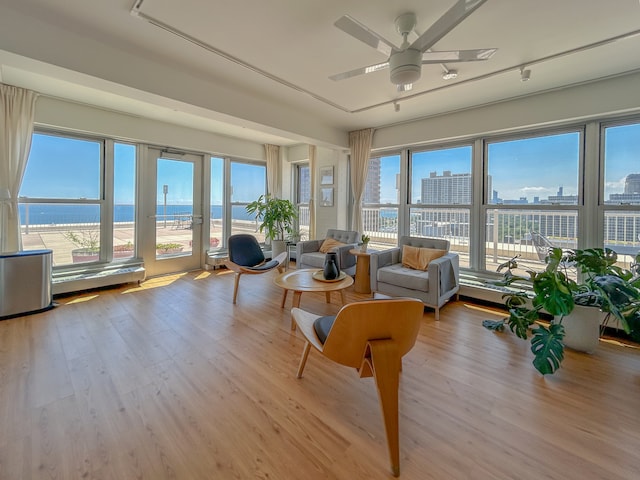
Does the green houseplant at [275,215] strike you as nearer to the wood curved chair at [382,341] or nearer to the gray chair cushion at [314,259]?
the gray chair cushion at [314,259]

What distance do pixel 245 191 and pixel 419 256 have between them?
409 cm

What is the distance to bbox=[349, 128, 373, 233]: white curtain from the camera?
5.04 m

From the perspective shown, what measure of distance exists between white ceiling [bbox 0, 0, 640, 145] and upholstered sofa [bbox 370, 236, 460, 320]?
2010mm

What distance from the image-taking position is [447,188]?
4441 mm

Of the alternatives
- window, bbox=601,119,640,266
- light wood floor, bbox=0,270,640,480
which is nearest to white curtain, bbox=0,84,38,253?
light wood floor, bbox=0,270,640,480

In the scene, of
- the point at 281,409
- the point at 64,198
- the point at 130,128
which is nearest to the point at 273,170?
the point at 130,128

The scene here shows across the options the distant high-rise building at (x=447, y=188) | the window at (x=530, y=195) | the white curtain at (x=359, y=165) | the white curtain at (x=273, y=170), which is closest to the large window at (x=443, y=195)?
the distant high-rise building at (x=447, y=188)

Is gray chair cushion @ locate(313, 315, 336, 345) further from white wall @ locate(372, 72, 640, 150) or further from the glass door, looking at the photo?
the glass door

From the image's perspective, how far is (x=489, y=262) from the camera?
4.12m

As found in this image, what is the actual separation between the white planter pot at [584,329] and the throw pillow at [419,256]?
4.82ft

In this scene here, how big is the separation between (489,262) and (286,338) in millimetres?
3156

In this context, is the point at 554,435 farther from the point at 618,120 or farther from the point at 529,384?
the point at 618,120

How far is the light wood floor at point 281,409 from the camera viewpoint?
4.53 feet

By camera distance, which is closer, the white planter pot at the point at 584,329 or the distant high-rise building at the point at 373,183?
the white planter pot at the point at 584,329
